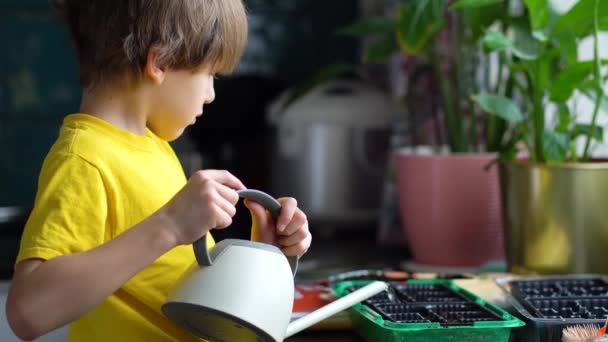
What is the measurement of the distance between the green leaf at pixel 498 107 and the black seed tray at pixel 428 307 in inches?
15.5

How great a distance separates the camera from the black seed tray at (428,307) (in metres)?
0.94

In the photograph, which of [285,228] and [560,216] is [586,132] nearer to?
[560,216]

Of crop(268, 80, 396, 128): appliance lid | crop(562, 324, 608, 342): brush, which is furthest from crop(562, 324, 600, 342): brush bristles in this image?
crop(268, 80, 396, 128): appliance lid

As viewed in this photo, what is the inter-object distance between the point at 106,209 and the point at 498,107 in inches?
29.8

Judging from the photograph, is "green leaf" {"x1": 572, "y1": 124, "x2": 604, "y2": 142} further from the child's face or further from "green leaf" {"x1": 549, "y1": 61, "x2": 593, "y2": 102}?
the child's face

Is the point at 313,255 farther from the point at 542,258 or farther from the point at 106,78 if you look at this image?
the point at 106,78

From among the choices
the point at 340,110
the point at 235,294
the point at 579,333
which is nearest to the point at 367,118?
the point at 340,110

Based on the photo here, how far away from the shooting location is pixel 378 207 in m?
2.09

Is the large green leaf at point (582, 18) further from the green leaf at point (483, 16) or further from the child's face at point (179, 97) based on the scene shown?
the child's face at point (179, 97)

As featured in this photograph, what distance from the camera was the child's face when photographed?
0.88 m

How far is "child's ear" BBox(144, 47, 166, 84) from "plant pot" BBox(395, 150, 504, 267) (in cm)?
84

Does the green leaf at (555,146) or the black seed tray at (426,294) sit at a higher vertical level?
the green leaf at (555,146)

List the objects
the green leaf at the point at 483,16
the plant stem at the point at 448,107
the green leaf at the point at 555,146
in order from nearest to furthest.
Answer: the green leaf at the point at 555,146 < the green leaf at the point at 483,16 < the plant stem at the point at 448,107

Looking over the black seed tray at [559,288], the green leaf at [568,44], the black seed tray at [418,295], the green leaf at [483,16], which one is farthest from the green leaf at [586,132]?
the black seed tray at [418,295]
